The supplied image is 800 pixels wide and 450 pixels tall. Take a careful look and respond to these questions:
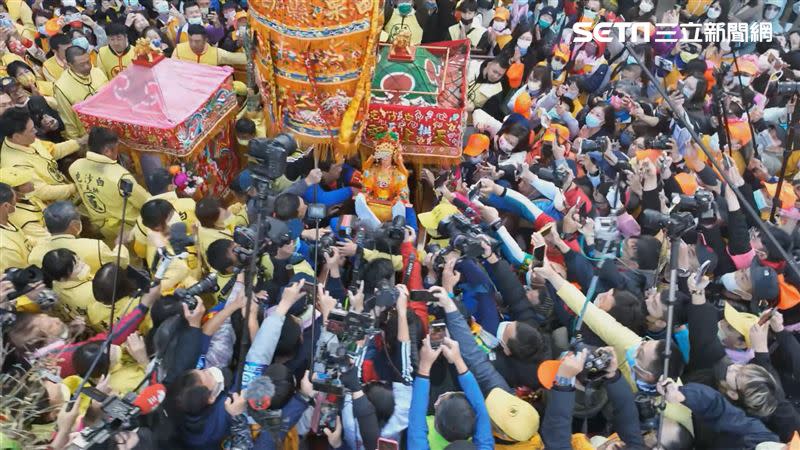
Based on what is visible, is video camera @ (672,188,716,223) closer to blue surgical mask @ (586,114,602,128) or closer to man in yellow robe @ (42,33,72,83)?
blue surgical mask @ (586,114,602,128)

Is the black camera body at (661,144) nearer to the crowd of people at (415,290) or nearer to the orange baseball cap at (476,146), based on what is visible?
the crowd of people at (415,290)

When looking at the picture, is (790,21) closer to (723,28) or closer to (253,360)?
(723,28)

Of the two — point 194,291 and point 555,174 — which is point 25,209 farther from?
point 555,174

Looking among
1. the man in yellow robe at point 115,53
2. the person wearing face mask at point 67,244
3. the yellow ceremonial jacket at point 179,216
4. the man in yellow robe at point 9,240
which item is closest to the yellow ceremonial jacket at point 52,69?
the man in yellow robe at point 115,53

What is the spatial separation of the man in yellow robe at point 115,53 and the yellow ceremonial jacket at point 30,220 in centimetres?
201

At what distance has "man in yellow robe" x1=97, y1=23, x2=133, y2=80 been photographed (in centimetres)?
588

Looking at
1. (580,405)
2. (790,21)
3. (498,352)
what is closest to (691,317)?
(580,405)

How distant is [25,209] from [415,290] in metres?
2.65

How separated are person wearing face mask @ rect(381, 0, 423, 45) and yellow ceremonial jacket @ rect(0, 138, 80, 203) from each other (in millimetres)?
3473

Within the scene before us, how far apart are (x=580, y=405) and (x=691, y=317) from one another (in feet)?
2.47

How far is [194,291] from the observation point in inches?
122

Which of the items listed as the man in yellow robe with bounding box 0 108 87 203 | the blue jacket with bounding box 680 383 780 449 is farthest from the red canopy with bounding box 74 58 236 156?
the blue jacket with bounding box 680 383 780 449

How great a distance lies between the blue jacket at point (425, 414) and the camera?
2723mm

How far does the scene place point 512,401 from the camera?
109 inches
